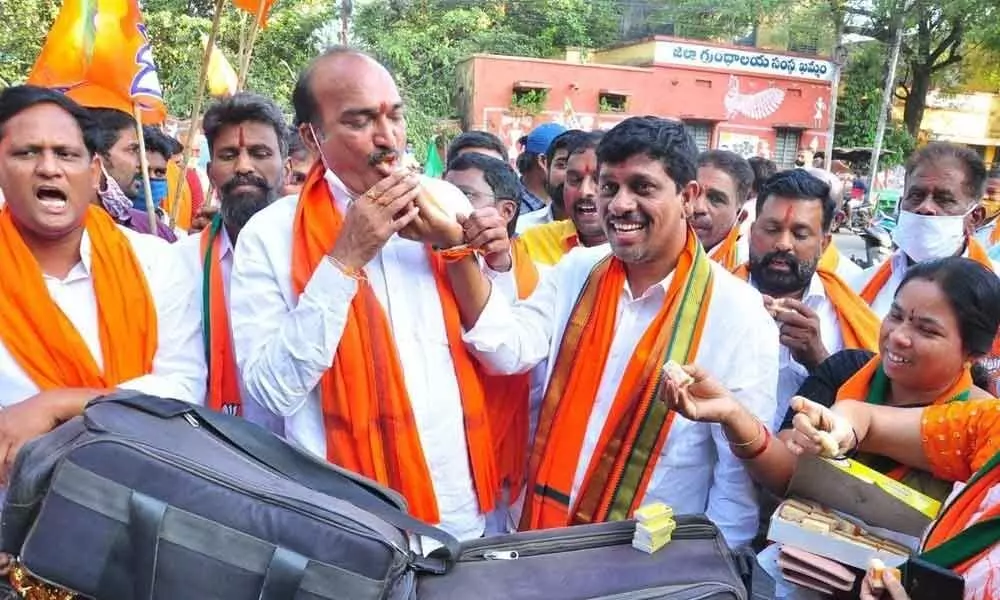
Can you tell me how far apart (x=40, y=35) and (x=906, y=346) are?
1427cm

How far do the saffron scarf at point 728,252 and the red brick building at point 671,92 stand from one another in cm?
1828

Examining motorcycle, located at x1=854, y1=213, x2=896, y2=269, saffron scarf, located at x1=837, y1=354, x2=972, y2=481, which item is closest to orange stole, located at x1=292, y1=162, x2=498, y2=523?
saffron scarf, located at x1=837, y1=354, x2=972, y2=481

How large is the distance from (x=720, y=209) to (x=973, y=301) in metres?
1.76

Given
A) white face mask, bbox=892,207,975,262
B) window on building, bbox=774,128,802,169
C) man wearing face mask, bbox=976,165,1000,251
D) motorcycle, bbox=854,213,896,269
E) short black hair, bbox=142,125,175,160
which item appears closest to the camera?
white face mask, bbox=892,207,975,262

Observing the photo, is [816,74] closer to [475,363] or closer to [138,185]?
[138,185]

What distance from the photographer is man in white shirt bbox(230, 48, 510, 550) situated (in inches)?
67.2

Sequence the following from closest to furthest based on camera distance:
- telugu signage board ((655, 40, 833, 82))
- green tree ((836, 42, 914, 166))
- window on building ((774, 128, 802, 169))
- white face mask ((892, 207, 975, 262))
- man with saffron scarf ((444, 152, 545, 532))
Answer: man with saffron scarf ((444, 152, 545, 532)), white face mask ((892, 207, 975, 262)), telugu signage board ((655, 40, 833, 82)), window on building ((774, 128, 802, 169)), green tree ((836, 42, 914, 166))

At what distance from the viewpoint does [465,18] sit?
23359mm

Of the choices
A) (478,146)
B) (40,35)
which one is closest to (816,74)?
(40,35)

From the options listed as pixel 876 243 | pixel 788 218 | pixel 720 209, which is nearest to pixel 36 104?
pixel 788 218

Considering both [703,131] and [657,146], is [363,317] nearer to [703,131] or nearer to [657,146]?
[657,146]

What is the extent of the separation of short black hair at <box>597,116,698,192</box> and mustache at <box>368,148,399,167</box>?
57 cm

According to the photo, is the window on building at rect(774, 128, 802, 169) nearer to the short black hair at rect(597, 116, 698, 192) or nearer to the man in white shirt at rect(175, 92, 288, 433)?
the man in white shirt at rect(175, 92, 288, 433)

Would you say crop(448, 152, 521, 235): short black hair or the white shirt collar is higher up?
the white shirt collar
